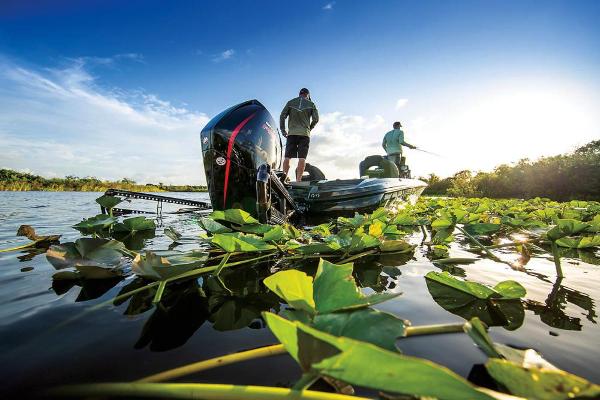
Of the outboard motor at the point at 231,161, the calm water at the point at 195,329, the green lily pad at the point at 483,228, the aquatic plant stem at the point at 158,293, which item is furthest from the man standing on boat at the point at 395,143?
the aquatic plant stem at the point at 158,293

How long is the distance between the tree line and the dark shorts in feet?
47.1

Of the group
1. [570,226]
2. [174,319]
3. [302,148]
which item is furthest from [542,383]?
[302,148]

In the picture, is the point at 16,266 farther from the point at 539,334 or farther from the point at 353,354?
the point at 539,334

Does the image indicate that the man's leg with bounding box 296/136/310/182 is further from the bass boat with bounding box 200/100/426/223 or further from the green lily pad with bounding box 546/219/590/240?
the green lily pad with bounding box 546/219/590/240

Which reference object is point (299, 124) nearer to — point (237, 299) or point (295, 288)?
point (237, 299)

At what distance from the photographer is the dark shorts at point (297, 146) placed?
14.8ft

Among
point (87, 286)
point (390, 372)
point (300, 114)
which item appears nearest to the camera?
point (390, 372)

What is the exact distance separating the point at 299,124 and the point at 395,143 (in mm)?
4439

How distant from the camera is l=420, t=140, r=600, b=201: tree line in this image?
525 inches

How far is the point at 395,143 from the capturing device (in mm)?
7938

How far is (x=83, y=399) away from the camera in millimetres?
349

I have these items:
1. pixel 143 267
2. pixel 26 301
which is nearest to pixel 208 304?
pixel 143 267

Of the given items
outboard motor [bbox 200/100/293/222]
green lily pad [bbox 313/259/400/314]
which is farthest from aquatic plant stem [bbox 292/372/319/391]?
outboard motor [bbox 200/100/293/222]

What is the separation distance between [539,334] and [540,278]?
57 cm
